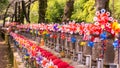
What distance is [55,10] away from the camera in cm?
5534

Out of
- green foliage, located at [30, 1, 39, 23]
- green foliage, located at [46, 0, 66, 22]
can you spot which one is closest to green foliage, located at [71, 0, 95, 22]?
green foliage, located at [46, 0, 66, 22]

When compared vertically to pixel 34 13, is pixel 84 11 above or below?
above

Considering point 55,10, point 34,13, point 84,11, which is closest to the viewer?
point 84,11

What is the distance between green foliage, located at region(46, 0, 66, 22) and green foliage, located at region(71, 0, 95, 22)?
5.19m

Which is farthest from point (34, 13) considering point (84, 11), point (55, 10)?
point (84, 11)

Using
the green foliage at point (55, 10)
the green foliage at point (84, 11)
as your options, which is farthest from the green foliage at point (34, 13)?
the green foliage at point (84, 11)

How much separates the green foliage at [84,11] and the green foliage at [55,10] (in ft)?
17.0

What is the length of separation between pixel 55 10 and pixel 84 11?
35.1ft

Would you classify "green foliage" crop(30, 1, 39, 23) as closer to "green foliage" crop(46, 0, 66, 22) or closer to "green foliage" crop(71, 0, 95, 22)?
"green foliage" crop(46, 0, 66, 22)

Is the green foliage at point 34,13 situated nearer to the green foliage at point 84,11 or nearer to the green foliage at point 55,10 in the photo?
the green foliage at point 55,10

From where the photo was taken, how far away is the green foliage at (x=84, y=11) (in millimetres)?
41406

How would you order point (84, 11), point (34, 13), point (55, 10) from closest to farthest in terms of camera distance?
point (84, 11) < point (55, 10) < point (34, 13)

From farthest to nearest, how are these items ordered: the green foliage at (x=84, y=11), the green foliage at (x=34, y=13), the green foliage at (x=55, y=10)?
the green foliage at (x=34, y=13) → the green foliage at (x=55, y=10) → the green foliage at (x=84, y=11)

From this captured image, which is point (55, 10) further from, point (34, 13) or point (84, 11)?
point (84, 11)
